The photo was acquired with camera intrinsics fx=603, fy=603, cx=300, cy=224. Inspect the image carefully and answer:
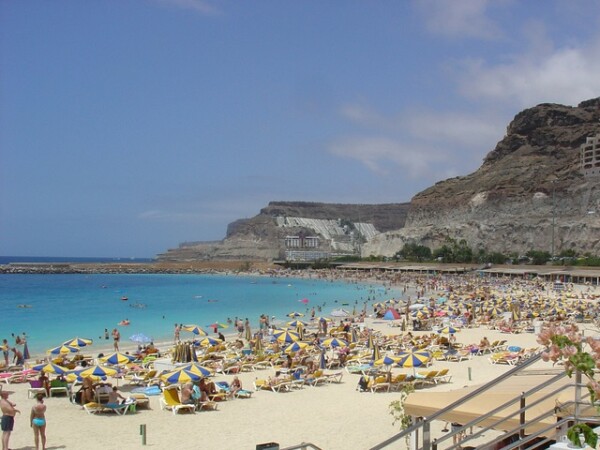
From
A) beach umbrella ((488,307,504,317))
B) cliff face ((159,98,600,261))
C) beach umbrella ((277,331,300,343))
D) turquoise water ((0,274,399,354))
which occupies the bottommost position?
turquoise water ((0,274,399,354))

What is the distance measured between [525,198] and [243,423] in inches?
3732

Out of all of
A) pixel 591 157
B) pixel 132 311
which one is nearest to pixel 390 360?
pixel 132 311

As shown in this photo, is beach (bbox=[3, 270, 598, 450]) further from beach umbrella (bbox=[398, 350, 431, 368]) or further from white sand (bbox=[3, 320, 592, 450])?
beach umbrella (bbox=[398, 350, 431, 368])

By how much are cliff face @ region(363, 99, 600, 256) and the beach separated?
75.8m

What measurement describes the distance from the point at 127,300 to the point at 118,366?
4155 cm

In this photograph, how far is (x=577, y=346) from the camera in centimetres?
331

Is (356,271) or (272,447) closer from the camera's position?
(272,447)

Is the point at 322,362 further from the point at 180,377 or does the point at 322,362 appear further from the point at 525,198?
the point at 525,198

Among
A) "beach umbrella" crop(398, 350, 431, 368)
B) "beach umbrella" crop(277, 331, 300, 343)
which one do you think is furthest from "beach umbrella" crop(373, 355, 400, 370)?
"beach umbrella" crop(277, 331, 300, 343)

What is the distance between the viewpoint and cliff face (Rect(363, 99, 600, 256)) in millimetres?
90750

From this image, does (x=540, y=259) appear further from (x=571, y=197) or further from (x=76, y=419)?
(x=76, y=419)

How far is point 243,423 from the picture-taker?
13.3m

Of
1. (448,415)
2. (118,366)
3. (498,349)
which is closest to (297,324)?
(498,349)

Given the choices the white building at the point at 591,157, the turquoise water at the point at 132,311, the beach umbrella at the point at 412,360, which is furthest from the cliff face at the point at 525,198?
the beach umbrella at the point at 412,360
